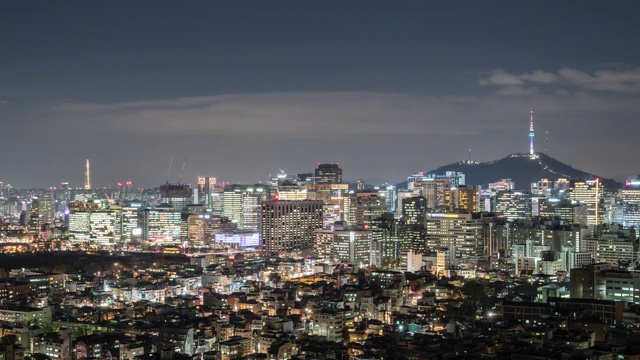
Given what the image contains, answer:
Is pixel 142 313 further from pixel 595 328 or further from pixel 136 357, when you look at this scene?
pixel 595 328

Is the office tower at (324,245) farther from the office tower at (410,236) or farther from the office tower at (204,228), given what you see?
the office tower at (204,228)

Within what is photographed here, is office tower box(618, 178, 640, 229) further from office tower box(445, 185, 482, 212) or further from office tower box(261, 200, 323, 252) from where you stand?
office tower box(261, 200, 323, 252)

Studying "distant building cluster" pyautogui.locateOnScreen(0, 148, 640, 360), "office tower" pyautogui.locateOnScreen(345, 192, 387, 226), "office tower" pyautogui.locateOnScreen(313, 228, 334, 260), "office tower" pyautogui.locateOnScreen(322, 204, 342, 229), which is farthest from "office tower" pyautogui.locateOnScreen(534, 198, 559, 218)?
"office tower" pyautogui.locateOnScreen(313, 228, 334, 260)

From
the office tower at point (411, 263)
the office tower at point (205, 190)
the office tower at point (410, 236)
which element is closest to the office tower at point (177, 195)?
the office tower at point (205, 190)

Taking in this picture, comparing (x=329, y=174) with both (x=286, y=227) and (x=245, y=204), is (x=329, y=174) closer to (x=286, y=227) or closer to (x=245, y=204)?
(x=245, y=204)

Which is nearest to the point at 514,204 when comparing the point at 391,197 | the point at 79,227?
the point at 391,197
